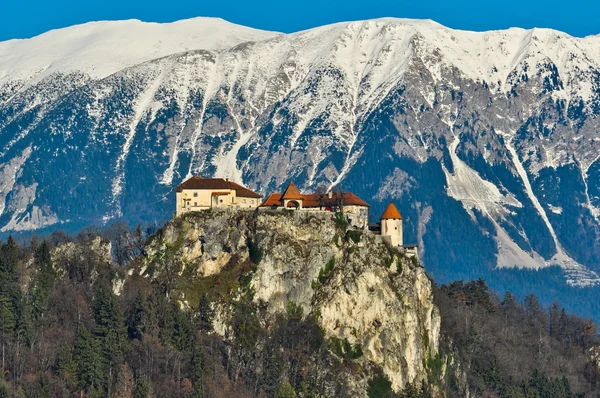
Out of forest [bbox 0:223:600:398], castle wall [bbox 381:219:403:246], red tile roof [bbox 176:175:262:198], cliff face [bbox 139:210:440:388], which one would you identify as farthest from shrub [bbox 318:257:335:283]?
red tile roof [bbox 176:175:262:198]

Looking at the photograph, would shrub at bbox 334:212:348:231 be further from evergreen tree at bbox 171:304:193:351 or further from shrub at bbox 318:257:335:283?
evergreen tree at bbox 171:304:193:351

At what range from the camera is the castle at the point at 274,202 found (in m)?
183

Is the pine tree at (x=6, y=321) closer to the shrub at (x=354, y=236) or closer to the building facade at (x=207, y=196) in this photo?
the building facade at (x=207, y=196)

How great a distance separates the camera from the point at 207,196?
184m

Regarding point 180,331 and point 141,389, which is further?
point 180,331

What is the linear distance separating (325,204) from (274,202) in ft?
19.2

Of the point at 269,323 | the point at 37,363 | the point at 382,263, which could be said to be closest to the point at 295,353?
the point at 269,323

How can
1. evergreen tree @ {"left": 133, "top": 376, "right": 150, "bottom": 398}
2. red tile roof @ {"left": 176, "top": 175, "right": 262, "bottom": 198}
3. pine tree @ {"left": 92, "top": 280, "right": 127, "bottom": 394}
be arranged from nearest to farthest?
evergreen tree @ {"left": 133, "top": 376, "right": 150, "bottom": 398} → pine tree @ {"left": 92, "top": 280, "right": 127, "bottom": 394} → red tile roof @ {"left": 176, "top": 175, "right": 262, "bottom": 198}

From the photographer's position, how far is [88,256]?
181 meters

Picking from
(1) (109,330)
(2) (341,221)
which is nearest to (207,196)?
(2) (341,221)

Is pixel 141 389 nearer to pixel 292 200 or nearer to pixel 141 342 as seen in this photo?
pixel 141 342

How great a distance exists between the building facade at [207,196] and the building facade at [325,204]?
2.86 metres

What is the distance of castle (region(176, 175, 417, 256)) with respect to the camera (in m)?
183

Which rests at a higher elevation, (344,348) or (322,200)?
(322,200)
